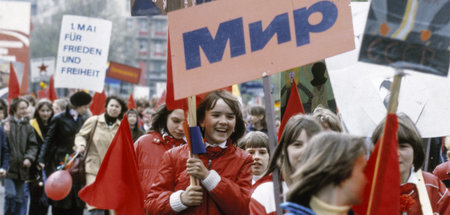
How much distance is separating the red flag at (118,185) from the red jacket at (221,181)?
1.84 feet

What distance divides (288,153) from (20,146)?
287 inches

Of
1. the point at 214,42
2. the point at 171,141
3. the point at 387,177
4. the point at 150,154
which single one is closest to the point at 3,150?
the point at 150,154

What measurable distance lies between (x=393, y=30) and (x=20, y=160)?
8.06 metres

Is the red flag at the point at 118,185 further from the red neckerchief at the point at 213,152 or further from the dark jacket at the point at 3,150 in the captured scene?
the dark jacket at the point at 3,150

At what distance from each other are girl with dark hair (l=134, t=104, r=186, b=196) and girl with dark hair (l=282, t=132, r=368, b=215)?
130 inches

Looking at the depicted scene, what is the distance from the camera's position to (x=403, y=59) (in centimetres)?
288

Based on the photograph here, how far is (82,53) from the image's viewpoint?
11.2 m

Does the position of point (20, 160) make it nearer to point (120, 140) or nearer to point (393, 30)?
point (120, 140)

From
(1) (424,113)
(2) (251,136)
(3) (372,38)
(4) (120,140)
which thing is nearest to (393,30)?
(3) (372,38)

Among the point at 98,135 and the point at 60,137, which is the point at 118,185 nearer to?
the point at 98,135

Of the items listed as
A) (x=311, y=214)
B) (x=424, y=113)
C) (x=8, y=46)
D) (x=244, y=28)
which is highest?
(x=8, y=46)

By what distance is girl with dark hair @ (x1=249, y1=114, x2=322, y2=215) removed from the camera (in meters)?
3.61

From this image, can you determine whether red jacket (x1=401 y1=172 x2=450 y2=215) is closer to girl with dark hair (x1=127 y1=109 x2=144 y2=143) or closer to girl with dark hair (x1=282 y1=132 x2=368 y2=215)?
girl with dark hair (x1=282 y1=132 x2=368 y2=215)

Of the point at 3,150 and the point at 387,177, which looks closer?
the point at 387,177
